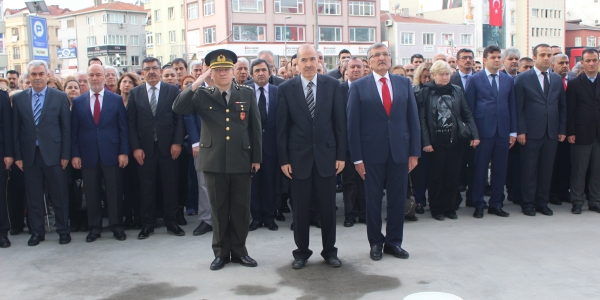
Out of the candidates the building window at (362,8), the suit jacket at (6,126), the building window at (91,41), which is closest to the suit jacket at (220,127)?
the suit jacket at (6,126)

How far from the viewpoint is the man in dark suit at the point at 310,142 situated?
18.9 ft

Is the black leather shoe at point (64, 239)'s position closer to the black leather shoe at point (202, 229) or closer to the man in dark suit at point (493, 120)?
the black leather shoe at point (202, 229)

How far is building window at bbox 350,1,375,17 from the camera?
2514 inches

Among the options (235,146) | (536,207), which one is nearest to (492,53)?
(536,207)

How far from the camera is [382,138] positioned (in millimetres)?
5996

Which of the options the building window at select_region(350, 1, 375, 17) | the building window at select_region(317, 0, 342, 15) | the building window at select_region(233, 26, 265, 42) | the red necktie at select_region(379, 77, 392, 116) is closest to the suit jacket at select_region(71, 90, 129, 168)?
the red necktie at select_region(379, 77, 392, 116)

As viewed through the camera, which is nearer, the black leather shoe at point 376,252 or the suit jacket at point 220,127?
the suit jacket at point 220,127

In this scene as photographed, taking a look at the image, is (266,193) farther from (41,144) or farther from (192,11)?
(192,11)

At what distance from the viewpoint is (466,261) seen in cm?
575

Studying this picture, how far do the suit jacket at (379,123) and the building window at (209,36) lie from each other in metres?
54.3

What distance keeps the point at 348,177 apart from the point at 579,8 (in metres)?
93.1

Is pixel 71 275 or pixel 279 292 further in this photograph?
pixel 71 275

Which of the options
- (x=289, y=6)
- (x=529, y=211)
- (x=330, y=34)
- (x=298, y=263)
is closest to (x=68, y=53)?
(x=289, y=6)

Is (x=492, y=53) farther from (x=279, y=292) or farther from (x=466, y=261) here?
(x=279, y=292)
